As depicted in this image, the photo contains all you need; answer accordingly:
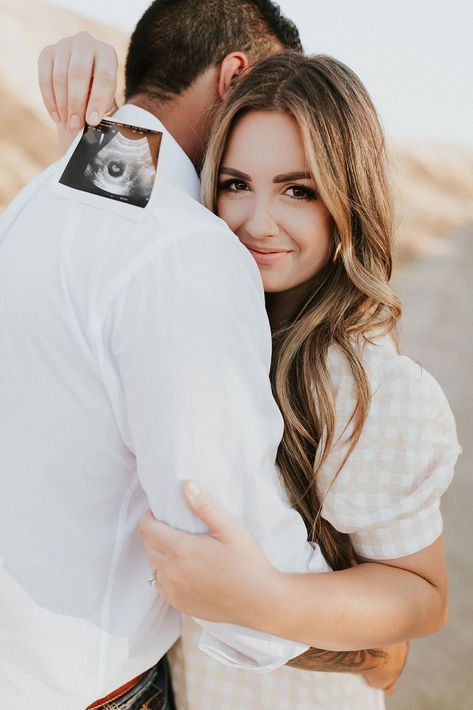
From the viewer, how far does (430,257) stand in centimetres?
701

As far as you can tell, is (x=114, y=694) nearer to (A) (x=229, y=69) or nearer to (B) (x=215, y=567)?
(B) (x=215, y=567)

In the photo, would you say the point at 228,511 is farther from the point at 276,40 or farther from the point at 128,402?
the point at 276,40

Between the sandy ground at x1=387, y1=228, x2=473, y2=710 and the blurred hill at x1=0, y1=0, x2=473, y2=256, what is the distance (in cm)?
32

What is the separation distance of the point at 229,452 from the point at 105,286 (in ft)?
0.80

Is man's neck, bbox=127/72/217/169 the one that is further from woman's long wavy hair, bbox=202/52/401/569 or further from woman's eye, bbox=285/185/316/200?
woman's eye, bbox=285/185/316/200

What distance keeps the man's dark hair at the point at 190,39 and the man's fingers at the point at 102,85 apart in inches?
8.3

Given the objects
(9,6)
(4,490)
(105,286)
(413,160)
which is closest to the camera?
(105,286)

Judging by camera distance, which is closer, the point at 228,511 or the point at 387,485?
the point at 228,511

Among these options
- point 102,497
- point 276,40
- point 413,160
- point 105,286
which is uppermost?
point 276,40

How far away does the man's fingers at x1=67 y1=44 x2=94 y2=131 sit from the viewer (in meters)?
1.19

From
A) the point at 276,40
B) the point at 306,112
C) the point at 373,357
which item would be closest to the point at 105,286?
the point at 373,357

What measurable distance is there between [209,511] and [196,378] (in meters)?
0.16

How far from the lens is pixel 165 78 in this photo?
153 cm

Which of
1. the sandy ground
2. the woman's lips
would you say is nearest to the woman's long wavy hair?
the woman's lips
